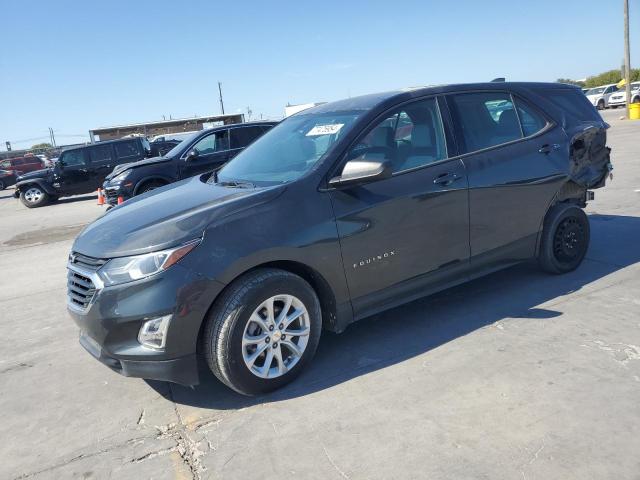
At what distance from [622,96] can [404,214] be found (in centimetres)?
4098

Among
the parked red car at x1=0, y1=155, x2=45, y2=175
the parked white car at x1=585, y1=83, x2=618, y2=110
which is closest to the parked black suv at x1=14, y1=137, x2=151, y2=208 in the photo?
the parked red car at x1=0, y1=155, x2=45, y2=175

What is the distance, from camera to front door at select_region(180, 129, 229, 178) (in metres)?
11.2

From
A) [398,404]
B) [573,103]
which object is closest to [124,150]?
[573,103]

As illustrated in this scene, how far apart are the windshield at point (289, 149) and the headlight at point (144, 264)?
92cm

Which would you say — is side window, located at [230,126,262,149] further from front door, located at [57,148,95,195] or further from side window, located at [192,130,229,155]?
front door, located at [57,148,95,195]

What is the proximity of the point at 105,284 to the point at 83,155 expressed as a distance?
49.4 feet

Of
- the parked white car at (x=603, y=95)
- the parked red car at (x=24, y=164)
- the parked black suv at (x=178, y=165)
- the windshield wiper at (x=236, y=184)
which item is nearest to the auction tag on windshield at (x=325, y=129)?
the windshield wiper at (x=236, y=184)

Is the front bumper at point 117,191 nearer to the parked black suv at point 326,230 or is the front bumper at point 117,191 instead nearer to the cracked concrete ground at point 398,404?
the cracked concrete ground at point 398,404

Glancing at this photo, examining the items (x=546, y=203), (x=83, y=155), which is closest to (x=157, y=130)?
(x=83, y=155)

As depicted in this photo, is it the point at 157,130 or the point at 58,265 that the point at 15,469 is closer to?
the point at 58,265

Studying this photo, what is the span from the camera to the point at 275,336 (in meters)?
3.30

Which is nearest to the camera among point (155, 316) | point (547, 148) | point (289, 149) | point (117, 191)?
point (155, 316)

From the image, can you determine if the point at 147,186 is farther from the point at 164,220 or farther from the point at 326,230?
the point at 326,230

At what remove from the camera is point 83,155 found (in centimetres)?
1652
